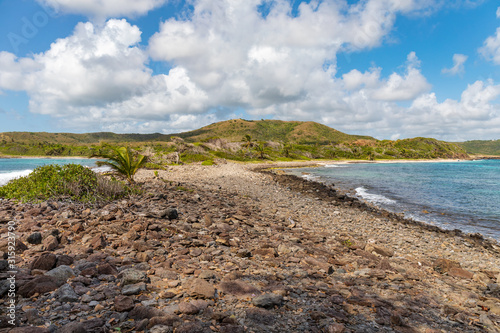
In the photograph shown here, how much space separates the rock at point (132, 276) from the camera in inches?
194

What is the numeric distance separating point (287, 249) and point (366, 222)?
378 inches

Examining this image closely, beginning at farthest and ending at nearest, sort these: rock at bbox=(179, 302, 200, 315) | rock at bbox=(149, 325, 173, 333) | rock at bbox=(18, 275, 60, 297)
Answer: rock at bbox=(18, 275, 60, 297)
rock at bbox=(179, 302, 200, 315)
rock at bbox=(149, 325, 173, 333)

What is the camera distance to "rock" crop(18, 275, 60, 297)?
4.27 metres

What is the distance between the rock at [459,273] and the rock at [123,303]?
381 inches

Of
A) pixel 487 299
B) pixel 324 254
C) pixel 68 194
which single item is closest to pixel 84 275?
pixel 324 254

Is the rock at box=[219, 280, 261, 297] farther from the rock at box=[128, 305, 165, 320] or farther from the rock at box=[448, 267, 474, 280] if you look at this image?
the rock at box=[448, 267, 474, 280]

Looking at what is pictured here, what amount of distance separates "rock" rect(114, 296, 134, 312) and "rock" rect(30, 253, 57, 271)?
2.15 m

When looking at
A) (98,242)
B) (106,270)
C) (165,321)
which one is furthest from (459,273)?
(98,242)

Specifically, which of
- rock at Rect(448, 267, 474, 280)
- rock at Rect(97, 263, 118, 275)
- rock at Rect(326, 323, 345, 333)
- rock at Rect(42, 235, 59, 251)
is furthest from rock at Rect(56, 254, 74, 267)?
rock at Rect(448, 267, 474, 280)

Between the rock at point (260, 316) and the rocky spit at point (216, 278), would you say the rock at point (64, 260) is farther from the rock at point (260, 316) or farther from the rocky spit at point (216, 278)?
the rock at point (260, 316)

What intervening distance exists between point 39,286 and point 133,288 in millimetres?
1604

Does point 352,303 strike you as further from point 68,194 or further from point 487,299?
point 68,194

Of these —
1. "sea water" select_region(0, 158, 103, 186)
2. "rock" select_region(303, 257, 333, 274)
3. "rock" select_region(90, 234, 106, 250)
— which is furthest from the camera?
"sea water" select_region(0, 158, 103, 186)

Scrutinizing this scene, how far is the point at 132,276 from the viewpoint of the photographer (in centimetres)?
505
